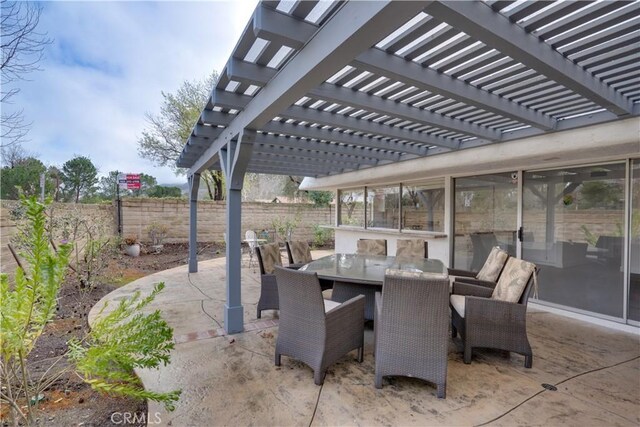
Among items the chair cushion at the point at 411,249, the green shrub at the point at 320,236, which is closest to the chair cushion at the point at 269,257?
the chair cushion at the point at 411,249

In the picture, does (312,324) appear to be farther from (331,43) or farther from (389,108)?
(389,108)

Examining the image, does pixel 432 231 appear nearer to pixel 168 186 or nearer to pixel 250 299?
pixel 250 299

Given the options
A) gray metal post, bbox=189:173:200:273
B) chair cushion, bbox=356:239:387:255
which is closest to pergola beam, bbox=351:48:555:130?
chair cushion, bbox=356:239:387:255

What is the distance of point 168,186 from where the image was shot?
18297mm

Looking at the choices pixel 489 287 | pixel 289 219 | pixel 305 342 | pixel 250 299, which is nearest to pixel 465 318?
pixel 489 287

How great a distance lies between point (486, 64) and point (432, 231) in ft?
14.7

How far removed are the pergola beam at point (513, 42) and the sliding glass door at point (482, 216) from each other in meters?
2.65

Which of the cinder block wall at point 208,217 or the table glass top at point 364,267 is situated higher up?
the cinder block wall at point 208,217

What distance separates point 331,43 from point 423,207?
542cm

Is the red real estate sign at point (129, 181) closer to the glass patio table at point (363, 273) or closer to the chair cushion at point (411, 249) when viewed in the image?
the glass patio table at point (363, 273)

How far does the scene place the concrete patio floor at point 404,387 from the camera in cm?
221

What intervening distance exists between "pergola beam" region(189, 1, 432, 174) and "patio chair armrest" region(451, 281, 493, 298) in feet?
9.44

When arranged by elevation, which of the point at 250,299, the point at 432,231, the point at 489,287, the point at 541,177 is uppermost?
the point at 541,177

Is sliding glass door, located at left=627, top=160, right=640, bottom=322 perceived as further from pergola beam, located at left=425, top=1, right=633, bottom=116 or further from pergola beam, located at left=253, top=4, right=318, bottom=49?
pergola beam, located at left=253, top=4, right=318, bottom=49
